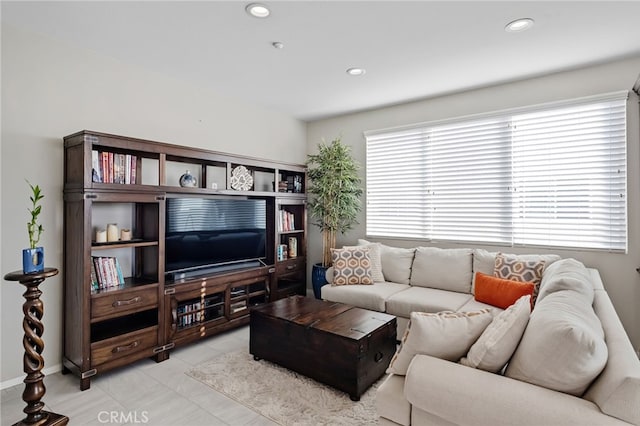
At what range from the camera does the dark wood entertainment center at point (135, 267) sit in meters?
2.54

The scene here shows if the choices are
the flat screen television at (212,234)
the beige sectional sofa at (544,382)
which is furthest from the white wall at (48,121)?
the beige sectional sofa at (544,382)

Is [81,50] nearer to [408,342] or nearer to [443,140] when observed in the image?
[408,342]

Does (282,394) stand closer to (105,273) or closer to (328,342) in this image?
(328,342)

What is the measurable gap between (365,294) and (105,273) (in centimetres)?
236

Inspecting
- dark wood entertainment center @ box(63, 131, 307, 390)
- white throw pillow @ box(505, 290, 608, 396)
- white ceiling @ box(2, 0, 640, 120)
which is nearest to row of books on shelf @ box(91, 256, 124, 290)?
dark wood entertainment center @ box(63, 131, 307, 390)

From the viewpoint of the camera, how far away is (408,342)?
154 centimetres

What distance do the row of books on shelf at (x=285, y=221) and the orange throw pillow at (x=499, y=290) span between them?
234 cm

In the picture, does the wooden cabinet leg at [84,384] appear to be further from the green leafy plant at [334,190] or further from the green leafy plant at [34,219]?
the green leafy plant at [334,190]

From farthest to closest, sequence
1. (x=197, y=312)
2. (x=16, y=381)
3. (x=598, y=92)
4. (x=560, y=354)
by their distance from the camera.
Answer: (x=197, y=312), (x=598, y=92), (x=16, y=381), (x=560, y=354)

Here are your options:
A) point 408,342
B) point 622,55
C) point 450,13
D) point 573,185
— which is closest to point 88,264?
point 408,342

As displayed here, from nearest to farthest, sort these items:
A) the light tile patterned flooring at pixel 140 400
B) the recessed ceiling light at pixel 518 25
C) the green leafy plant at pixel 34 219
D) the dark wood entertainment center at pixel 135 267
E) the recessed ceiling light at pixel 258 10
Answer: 1. the green leafy plant at pixel 34 219
2. the light tile patterned flooring at pixel 140 400
3. the recessed ceiling light at pixel 258 10
4. the recessed ceiling light at pixel 518 25
5. the dark wood entertainment center at pixel 135 267

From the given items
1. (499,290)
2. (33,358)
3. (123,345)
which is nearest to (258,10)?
Answer: (33,358)

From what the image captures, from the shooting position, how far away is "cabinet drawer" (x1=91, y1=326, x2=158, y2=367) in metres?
2.55

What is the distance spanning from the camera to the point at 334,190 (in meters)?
4.38
